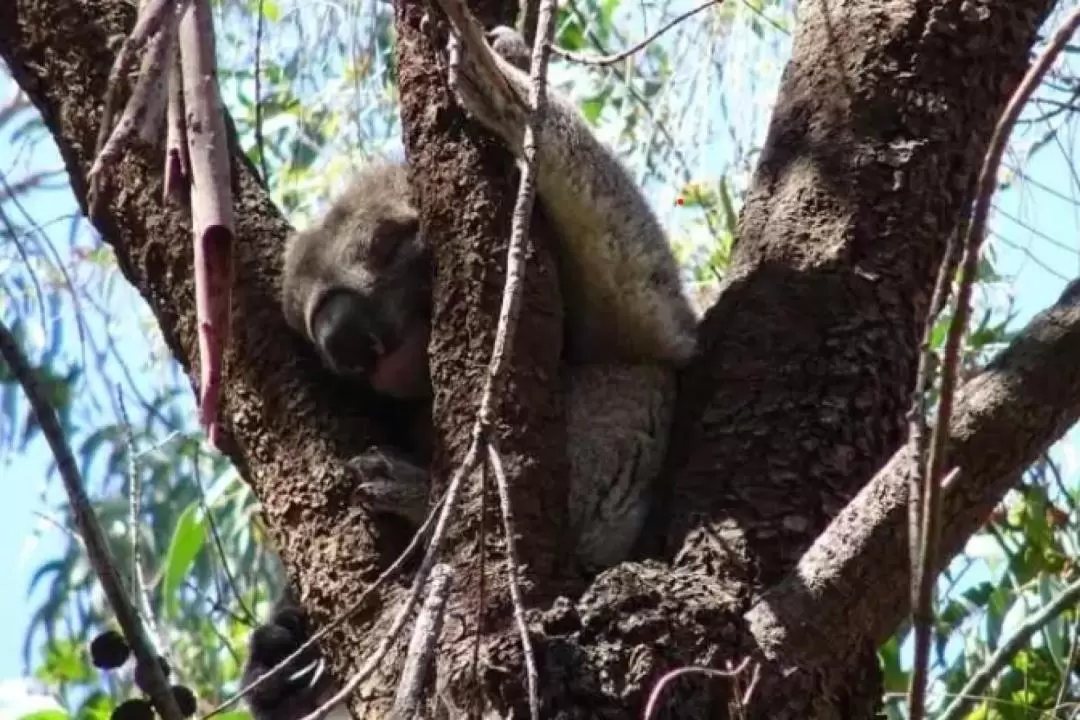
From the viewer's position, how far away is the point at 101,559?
1.31 m

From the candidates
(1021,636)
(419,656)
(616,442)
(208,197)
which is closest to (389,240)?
(616,442)

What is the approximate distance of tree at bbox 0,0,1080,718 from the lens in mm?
1531

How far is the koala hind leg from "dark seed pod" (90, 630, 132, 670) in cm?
75

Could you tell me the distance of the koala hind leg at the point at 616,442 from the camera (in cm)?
225

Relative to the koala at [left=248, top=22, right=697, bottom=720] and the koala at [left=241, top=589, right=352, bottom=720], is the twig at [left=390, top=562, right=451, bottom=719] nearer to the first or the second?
the koala at [left=248, top=22, right=697, bottom=720]

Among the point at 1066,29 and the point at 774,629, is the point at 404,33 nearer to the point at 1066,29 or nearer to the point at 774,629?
the point at 774,629

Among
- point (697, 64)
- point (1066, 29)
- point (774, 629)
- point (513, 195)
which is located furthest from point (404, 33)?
point (697, 64)

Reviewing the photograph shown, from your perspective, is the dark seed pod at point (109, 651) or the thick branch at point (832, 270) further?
the thick branch at point (832, 270)

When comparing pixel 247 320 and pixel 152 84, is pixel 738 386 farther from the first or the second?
pixel 152 84

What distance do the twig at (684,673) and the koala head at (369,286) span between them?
831 mm

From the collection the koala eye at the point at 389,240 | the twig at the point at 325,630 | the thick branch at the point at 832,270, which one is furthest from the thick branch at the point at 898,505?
the koala eye at the point at 389,240

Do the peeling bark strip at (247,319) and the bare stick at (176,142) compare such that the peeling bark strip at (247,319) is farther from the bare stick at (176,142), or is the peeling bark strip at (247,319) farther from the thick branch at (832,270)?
the bare stick at (176,142)

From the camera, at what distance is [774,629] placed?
1561mm

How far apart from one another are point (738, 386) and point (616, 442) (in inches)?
17.9
